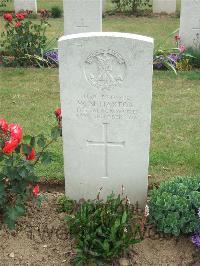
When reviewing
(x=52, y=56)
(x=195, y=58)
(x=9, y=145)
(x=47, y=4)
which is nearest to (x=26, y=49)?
(x=52, y=56)

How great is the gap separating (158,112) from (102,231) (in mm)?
3261

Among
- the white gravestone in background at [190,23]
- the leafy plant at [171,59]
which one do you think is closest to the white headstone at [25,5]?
the white gravestone in background at [190,23]

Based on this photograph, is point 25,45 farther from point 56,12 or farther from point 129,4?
point 129,4

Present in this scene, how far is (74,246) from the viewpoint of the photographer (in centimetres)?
352

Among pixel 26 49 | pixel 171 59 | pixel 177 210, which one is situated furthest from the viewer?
pixel 26 49

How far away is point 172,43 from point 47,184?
6.74 meters

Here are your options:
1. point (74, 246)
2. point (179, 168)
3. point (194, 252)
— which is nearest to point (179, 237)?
point (194, 252)

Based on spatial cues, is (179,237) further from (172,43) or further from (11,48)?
(172,43)

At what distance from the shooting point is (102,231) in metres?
3.39

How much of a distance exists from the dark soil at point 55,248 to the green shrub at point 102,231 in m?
0.13

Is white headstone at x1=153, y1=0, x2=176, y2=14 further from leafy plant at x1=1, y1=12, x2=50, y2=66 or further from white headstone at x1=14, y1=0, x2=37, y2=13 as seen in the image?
leafy plant at x1=1, y1=12, x2=50, y2=66

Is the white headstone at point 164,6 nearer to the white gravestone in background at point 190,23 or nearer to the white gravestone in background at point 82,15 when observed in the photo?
the white gravestone in background at point 190,23

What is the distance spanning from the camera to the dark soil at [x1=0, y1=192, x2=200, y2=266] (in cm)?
342

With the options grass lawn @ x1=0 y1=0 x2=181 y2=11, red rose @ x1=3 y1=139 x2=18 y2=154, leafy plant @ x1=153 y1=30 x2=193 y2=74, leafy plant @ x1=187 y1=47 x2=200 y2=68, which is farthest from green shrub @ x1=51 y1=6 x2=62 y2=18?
red rose @ x1=3 y1=139 x2=18 y2=154
